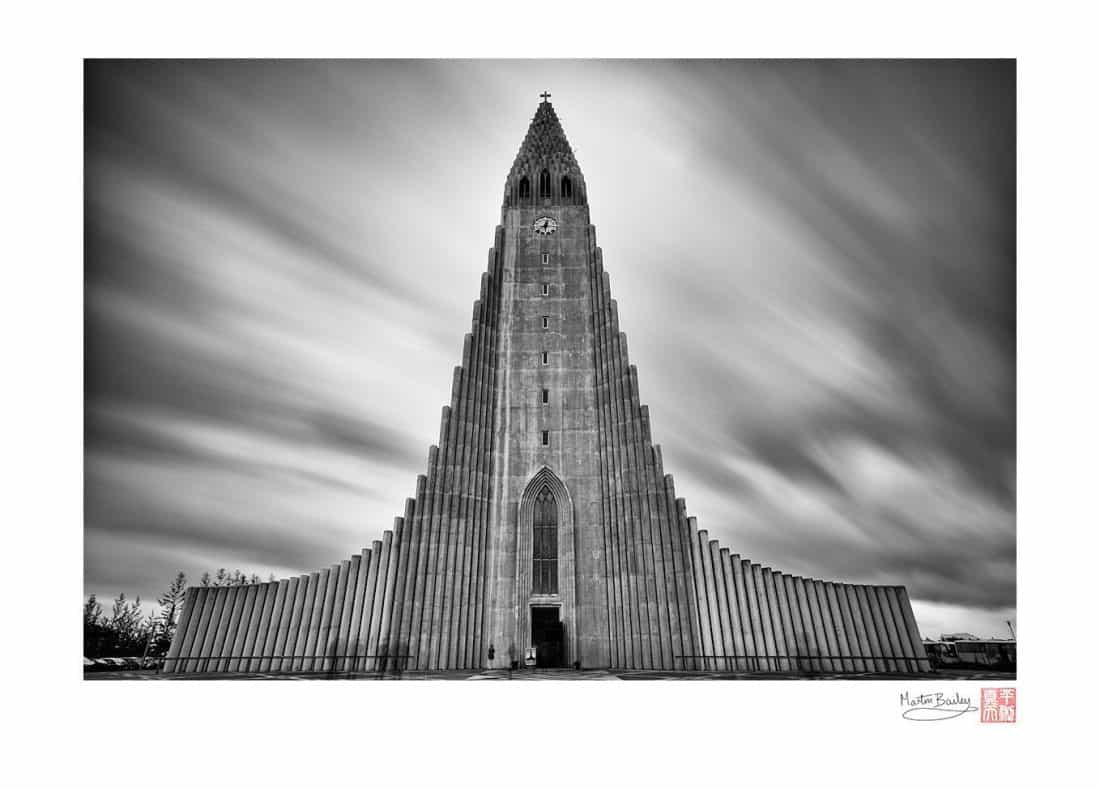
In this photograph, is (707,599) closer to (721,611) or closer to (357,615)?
(721,611)

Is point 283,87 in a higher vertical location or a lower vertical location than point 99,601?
higher

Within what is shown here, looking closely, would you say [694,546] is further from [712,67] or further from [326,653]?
[712,67]

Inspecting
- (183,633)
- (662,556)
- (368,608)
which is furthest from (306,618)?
(662,556)

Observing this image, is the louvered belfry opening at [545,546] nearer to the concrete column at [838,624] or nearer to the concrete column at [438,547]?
the concrete column at [438,547]

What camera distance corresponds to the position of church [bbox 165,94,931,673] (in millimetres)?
20062

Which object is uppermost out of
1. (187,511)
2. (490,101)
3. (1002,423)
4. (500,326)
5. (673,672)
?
(490,101)

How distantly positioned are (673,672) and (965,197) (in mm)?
14212

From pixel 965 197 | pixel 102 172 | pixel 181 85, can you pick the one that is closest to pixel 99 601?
pixel 102 172

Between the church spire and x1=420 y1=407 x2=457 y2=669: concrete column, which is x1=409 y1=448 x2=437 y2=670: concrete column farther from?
the church spire

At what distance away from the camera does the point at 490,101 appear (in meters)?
19.5

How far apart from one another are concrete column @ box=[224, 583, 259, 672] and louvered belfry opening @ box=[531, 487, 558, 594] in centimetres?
830

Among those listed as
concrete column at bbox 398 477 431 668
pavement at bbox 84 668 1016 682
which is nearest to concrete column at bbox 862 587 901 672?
pavement at bbox 84 668 1016 682

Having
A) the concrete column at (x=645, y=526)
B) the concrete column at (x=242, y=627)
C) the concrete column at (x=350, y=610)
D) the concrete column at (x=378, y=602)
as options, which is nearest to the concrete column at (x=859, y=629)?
the concrete column at (x=645, y=526)
